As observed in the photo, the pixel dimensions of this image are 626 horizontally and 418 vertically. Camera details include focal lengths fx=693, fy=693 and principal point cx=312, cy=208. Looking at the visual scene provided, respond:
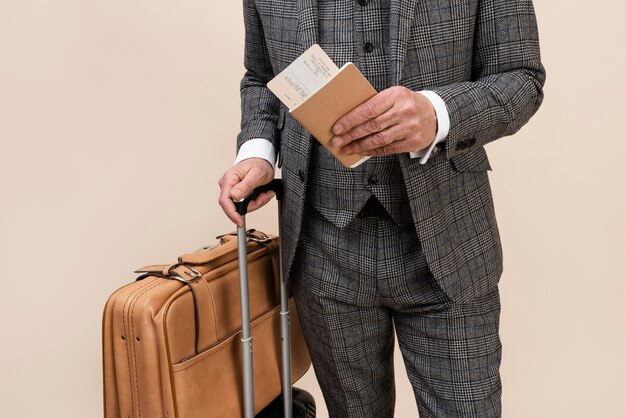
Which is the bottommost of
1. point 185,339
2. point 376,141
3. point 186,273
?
point 185,339

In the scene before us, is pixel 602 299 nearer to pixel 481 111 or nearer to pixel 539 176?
pixel 539 176

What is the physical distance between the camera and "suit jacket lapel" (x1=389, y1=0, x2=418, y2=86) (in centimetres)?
112

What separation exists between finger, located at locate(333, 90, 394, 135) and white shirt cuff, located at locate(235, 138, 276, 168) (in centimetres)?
43

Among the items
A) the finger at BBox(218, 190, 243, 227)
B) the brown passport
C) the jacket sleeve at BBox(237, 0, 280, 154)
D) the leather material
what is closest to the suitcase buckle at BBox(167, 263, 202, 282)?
the leather material

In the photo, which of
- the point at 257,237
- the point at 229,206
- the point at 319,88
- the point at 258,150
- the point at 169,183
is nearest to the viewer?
the point at 319,88

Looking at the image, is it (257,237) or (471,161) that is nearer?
(471,161)

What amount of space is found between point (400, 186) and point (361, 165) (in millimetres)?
78

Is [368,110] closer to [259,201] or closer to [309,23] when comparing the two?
[309,23]

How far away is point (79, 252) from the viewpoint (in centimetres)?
222

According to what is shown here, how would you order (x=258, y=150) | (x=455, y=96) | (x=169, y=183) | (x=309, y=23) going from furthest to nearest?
(x=169, y=183)
(x=258, y=150)
(x=309, y=23)
(x=455, y=96)

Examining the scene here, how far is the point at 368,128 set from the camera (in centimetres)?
102

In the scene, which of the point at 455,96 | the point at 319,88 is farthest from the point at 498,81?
the point at 319,88

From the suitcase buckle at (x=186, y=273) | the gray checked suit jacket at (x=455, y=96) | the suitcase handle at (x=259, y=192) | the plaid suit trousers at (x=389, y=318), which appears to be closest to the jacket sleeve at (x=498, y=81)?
the gray checked suit jacket at (x=455, y=96)

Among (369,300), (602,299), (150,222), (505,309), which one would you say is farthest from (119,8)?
(602,299)
